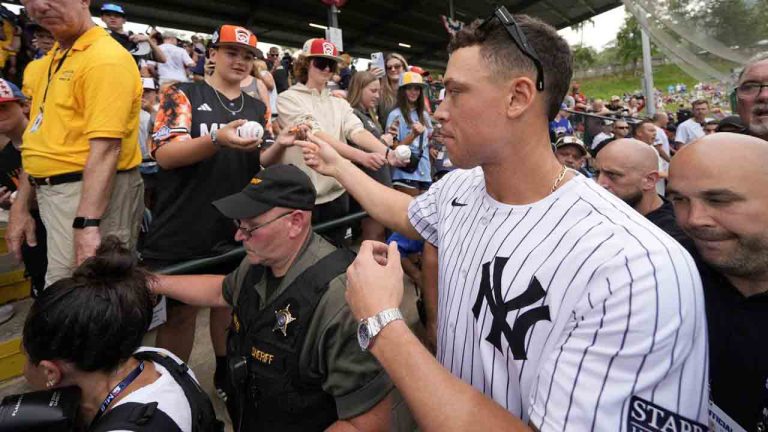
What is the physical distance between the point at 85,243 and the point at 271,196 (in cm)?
97

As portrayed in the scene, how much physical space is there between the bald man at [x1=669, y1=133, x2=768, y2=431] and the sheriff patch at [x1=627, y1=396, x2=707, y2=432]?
25.0 inches

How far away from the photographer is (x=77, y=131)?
211 centimetres

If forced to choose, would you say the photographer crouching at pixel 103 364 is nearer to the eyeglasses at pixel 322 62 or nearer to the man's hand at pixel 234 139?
the man's hand at pixel 234 139

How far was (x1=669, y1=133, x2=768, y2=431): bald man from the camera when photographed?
1276mm

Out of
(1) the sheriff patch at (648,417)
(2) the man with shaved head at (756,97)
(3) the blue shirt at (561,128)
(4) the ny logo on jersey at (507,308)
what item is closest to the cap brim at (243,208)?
(4) the ny logo on jersey at (507,308)

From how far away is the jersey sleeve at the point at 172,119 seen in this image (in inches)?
98.7

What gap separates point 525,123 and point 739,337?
3.15ft

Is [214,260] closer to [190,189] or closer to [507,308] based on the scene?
[190,189]

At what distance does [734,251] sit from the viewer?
1314 mm

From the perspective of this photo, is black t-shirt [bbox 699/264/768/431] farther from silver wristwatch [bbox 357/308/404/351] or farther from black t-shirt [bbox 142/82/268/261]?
black t-shirt [bbox 142/82/268/261]

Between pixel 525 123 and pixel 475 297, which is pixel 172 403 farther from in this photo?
pixel 525 123

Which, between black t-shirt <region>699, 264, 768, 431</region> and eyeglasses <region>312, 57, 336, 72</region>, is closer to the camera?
Answer: black t-shirt <region>699, 264, 768, 431</region>

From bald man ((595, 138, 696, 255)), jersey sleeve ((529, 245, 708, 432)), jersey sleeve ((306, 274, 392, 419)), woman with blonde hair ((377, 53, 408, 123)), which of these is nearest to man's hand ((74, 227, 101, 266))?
jersey sleeve ((306, 274, 392, 419))

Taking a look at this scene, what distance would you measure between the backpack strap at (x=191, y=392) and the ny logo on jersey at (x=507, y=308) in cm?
106
